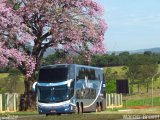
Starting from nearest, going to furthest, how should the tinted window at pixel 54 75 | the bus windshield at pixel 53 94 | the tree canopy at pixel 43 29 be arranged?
the tinted window at pixel 54 75, the bus windshield at pixel 53 94, the tree canopy at pixel 43 29

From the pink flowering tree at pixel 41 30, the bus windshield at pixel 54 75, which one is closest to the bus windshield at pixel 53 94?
the bus windshield at pixel 54 75

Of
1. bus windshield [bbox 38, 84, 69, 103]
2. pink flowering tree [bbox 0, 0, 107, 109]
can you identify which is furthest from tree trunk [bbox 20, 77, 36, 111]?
bus windshield [bbox 38, 84, 69, 103]

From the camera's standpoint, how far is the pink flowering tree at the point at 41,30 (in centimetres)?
4619

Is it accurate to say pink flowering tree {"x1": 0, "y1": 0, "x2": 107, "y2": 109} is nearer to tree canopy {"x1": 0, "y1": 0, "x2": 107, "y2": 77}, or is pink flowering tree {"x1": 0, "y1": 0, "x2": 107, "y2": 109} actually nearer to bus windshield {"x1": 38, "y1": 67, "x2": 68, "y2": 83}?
Answer: tree canopy {"x1": 0, "y1": 0, "x2": 107, "y2": 77}

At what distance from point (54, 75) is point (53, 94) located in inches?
56.1

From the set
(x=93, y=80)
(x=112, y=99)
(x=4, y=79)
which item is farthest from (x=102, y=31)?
(x=4, y=79)

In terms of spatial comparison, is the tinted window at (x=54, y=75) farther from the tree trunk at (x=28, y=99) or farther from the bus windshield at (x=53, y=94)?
the tree trunk at (x=28, y=99)

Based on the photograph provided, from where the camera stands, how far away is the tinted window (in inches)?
1499

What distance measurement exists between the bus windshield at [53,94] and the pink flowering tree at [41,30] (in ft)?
23.1

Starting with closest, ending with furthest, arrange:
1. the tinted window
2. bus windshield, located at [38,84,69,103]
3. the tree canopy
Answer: the tinted window < bus windshield, located at [38,84,69,103] < the tree canopy

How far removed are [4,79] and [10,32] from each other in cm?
4330

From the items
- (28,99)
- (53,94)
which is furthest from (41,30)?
(53,94)

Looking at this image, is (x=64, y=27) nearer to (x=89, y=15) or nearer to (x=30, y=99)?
(x=89, y=15)

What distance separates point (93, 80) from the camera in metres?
44.2
